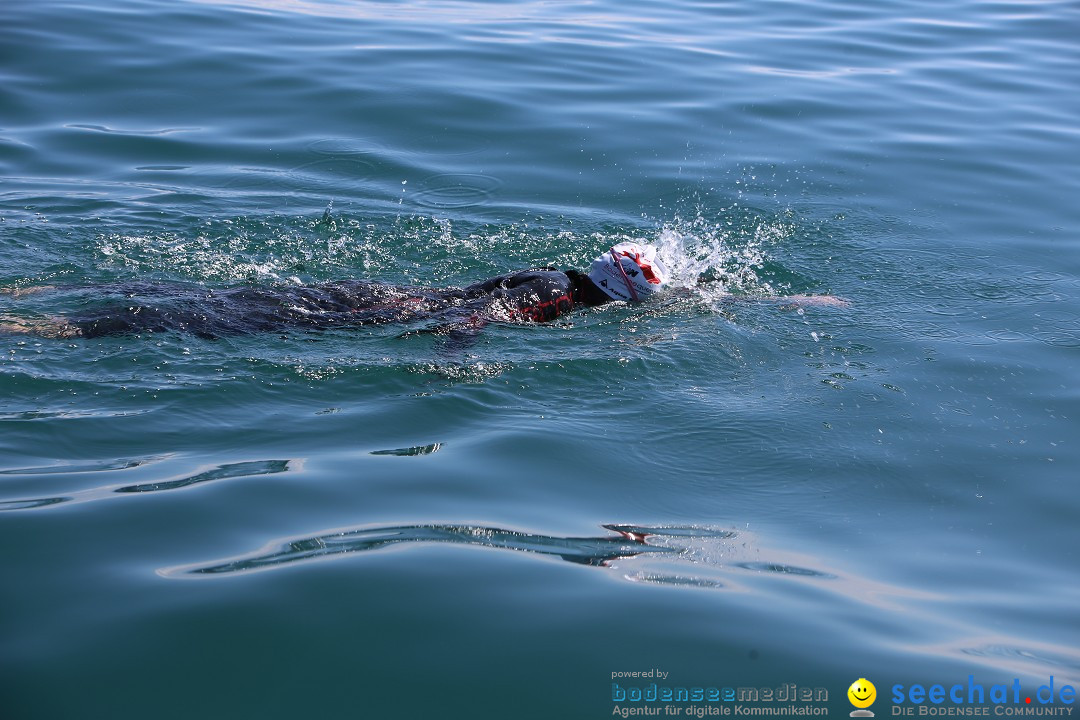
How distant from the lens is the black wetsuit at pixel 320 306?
7.74m

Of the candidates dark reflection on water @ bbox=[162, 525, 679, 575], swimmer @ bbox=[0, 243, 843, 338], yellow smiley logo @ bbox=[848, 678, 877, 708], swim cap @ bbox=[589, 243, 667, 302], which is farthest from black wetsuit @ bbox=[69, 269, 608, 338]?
yellow smiley logo @ bbox=[848, 678, 877, 708]

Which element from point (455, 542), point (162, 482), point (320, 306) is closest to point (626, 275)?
point (320, 306)

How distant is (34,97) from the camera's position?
14.6m

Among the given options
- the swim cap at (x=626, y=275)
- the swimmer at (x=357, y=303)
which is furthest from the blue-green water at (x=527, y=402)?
the swim cap at (x=626, y=275)

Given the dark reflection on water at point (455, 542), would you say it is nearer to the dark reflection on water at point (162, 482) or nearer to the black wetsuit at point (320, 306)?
the dark reflection on water at point (162, 482)

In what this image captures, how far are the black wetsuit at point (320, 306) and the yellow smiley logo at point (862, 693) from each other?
15.8 ft

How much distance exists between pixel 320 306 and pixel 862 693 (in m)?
5.39

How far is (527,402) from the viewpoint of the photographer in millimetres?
7371

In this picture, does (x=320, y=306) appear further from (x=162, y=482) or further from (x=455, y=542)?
(x=455, y=542)

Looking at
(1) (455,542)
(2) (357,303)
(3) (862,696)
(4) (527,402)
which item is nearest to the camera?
(3) (862,696)

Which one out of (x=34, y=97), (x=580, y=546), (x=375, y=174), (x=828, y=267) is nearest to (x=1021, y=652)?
(x=580, y=546)

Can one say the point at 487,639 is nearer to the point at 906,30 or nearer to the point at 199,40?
the point at 199,40

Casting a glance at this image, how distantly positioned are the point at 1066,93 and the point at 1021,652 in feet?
47.5

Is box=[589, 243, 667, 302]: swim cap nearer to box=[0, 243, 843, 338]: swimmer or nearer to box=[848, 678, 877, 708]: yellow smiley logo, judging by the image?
box=[0, 243, 843, 338]: swimmer
